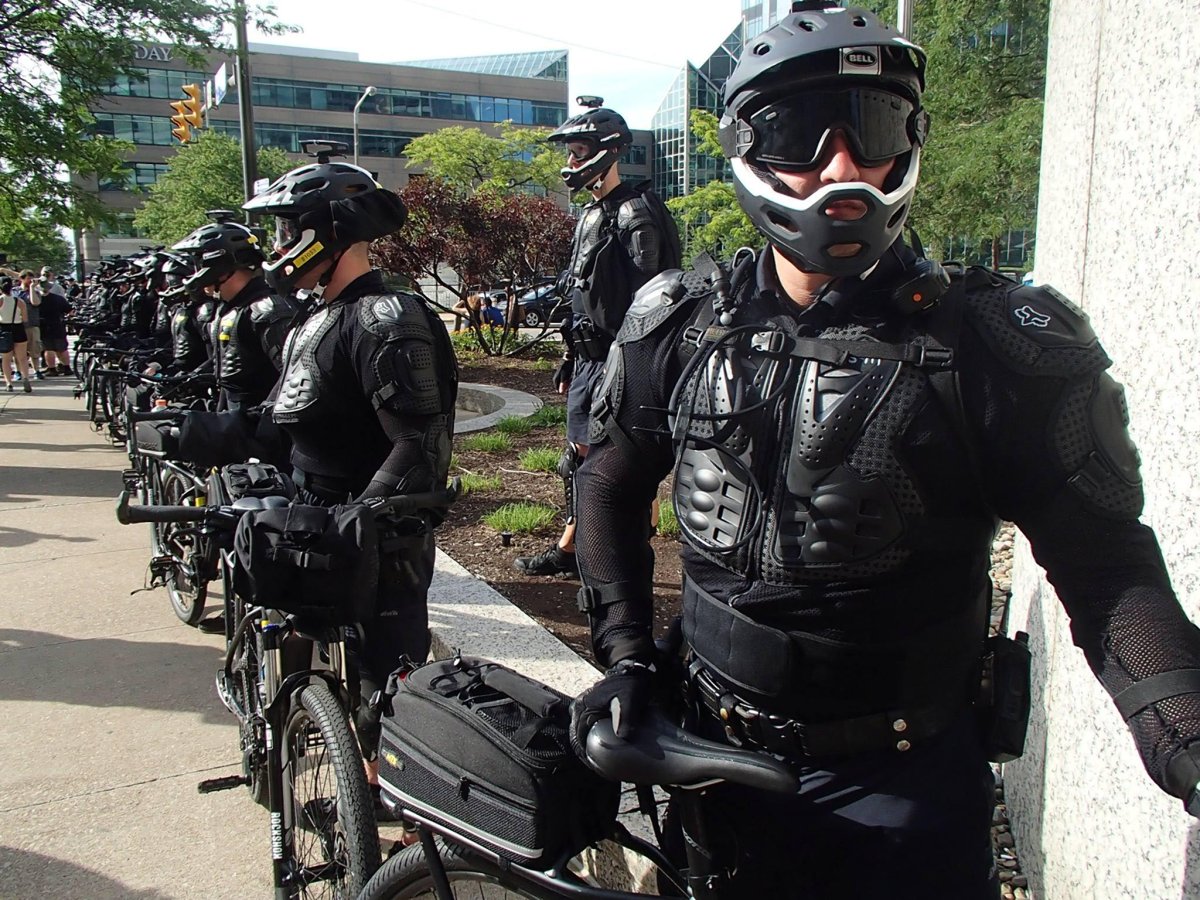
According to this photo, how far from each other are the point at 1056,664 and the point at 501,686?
156 cm

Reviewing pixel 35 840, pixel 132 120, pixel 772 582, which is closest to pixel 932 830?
pixel 772 582

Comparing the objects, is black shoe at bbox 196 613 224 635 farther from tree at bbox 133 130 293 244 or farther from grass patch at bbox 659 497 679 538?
tree at bbox 133 130 293 244

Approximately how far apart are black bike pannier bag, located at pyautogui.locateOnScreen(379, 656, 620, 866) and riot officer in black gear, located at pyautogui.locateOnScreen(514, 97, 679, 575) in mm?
3173

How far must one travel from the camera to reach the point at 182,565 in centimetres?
531

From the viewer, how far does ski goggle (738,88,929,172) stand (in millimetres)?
1628

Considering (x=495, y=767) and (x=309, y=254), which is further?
(x=309, y=254)

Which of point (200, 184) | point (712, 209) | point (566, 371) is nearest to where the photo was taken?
point (566, 371)

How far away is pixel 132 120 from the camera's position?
6794 centimetres

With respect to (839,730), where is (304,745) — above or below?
below

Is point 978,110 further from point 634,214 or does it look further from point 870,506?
point 870,506

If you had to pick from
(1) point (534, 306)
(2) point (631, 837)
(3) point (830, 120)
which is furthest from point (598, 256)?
(1) point (534, 306)

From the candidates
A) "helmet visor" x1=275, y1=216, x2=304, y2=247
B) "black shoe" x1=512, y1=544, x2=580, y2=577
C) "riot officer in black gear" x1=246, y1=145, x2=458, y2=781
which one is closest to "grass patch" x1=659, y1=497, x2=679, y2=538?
"black shoe" x1=512, y1=544, x2=580, y2=577

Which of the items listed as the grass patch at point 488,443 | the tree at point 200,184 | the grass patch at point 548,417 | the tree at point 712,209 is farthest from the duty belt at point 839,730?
the tree at point 200,184

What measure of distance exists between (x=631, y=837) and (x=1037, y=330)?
1.15 m
